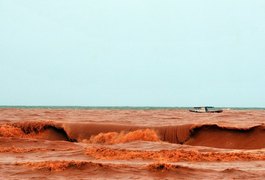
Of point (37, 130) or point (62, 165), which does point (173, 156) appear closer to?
point (62, 165)

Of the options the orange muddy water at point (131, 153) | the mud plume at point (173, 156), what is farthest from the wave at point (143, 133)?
the mud plume at point (173, 156)

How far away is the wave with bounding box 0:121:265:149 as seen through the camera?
33.6 ft

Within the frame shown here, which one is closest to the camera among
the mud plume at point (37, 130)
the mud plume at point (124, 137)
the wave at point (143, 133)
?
the wave at point (143, 133)

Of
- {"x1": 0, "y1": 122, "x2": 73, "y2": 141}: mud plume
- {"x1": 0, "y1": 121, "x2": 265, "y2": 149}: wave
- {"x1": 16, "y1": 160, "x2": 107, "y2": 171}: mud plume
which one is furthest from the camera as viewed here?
{"x1": 0, "y1": 122, "x2": 73, "y2": 141}: mud plume

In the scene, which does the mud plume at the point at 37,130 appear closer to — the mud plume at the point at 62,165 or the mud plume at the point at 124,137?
the mud plume at the point at 124,137

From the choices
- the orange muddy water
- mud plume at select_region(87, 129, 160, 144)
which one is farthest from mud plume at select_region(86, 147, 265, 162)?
mud plume at select_region(87, 129, 160, 144)

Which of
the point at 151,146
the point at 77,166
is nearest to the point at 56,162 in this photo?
the point at 77,166

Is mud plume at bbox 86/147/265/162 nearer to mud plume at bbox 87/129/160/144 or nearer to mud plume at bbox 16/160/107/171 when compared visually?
mud plume at bbox 16/160/107/171

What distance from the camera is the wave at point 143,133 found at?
403 inches

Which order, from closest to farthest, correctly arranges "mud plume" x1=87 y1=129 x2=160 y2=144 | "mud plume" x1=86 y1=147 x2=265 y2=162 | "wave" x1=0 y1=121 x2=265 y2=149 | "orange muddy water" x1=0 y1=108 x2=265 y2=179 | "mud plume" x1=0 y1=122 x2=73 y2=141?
"orange muddy water" x1=0 y1=108 x2=265 y2=179 → "mud plume" x1=86 y1=147 x2=265 y2=162 → "wave" x1=0 y1=121 x2=265 y2=149 → "mud plume" x1=87 y1=129 x2=160 y2=144 → "mud plume" x1=0 y1=122 x2=73 y2=141

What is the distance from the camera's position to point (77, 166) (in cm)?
589

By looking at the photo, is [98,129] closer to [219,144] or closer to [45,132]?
[45,132]

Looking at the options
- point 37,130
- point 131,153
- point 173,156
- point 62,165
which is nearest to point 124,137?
point 37,130

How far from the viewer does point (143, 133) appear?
35.8ft
